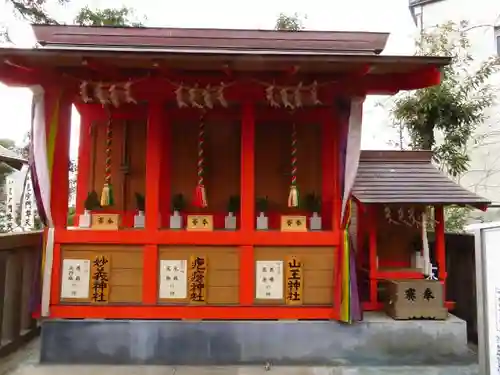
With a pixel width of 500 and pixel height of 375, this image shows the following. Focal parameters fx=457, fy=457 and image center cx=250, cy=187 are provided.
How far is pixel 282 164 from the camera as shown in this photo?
6.46m

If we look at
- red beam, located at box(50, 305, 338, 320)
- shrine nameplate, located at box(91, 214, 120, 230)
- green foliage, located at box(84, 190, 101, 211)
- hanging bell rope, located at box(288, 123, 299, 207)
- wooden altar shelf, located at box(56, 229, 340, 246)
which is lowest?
red beam, located at box(50, 305, 338, 320)

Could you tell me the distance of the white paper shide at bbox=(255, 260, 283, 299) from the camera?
580cm

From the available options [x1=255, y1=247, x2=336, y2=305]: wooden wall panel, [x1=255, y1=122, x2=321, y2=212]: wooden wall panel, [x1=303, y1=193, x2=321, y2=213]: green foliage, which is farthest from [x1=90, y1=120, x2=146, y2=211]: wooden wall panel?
[x1=303, y1=193, x2=321, y2=213]: green foliage

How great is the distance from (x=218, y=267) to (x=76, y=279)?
1.79 m

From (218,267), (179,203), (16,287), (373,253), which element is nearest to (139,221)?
(179,203)

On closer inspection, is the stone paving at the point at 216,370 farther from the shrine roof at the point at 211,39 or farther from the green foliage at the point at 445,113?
the green foliage at the point at 445,113

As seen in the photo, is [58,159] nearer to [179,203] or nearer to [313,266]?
[179,203]

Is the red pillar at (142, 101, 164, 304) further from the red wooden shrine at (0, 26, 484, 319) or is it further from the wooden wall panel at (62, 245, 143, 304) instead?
the wooden wall panel at (62, 245, 143, 304)

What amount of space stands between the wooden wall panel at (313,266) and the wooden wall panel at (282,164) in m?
0.80

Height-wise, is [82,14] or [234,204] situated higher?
[82,14]

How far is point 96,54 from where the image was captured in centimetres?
507

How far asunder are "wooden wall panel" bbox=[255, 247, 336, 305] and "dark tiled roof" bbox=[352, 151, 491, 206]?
35.0 inches

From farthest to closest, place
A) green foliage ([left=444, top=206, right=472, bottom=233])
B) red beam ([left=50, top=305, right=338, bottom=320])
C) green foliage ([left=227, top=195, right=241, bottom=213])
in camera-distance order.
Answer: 1. green foliage ([left=444, top=206, right=472, bottom=233])
2. green foliage ([left=227, top=195, right=241, bottom=213])
3. red beam ([left=50, top=305, right=338, bottom=320])

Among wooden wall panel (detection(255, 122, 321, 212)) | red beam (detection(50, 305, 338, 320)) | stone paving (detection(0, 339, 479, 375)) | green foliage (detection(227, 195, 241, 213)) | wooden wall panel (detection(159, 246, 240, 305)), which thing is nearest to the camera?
stone paving (detection(0, 339, 479, 375))
